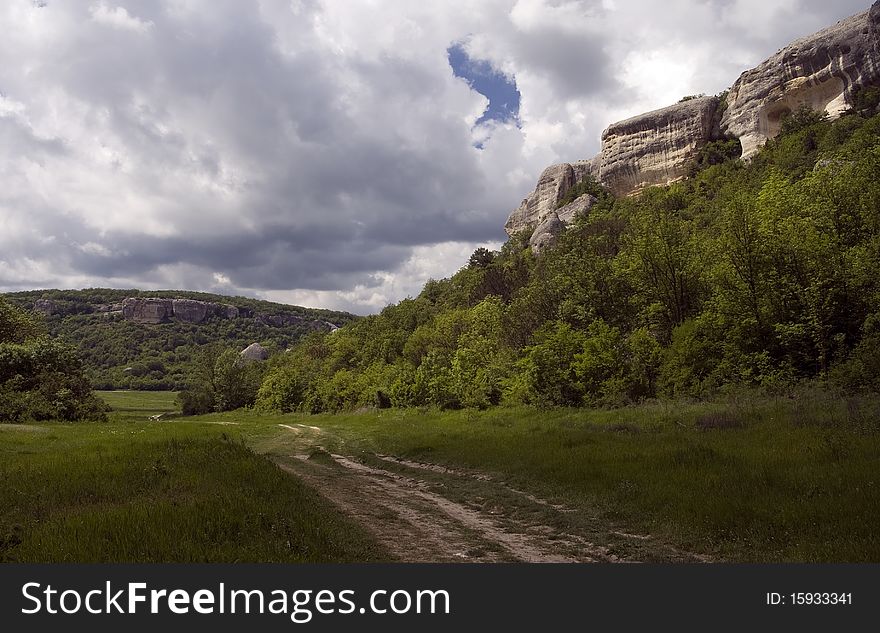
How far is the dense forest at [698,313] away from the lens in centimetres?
2384

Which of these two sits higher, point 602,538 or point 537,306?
point 537,306

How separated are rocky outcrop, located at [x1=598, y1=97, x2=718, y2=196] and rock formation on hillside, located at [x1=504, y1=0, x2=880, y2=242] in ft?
0.61

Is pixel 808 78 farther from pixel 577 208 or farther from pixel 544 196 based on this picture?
pixel 544 196

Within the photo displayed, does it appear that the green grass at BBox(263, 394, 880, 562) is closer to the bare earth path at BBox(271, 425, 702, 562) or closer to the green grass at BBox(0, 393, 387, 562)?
the bare earth path at BBox(271, 425, 702, 562)

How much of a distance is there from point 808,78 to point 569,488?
3783 inches

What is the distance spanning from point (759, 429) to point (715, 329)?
12.7m

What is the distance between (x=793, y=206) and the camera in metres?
30.3

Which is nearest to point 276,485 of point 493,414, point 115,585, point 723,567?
point 115,585

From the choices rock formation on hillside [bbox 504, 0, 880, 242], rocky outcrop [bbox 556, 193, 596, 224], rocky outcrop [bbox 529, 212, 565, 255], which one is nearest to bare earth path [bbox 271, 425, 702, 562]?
rock formation on hillside [bbox 504, 0, 880, 242]

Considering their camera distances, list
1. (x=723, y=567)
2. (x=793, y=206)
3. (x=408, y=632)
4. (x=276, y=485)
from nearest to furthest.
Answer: (x=408, y=632) → (x=723, y=567) → (x=276, y=485) → (x=793, y=206)

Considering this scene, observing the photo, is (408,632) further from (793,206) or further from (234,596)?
(793,206)

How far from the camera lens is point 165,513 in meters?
8.69

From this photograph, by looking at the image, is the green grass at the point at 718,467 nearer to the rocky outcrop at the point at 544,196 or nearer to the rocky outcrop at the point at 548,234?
the rocky outcrop at the point at 548,234

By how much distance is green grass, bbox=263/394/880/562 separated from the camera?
8633 mm
